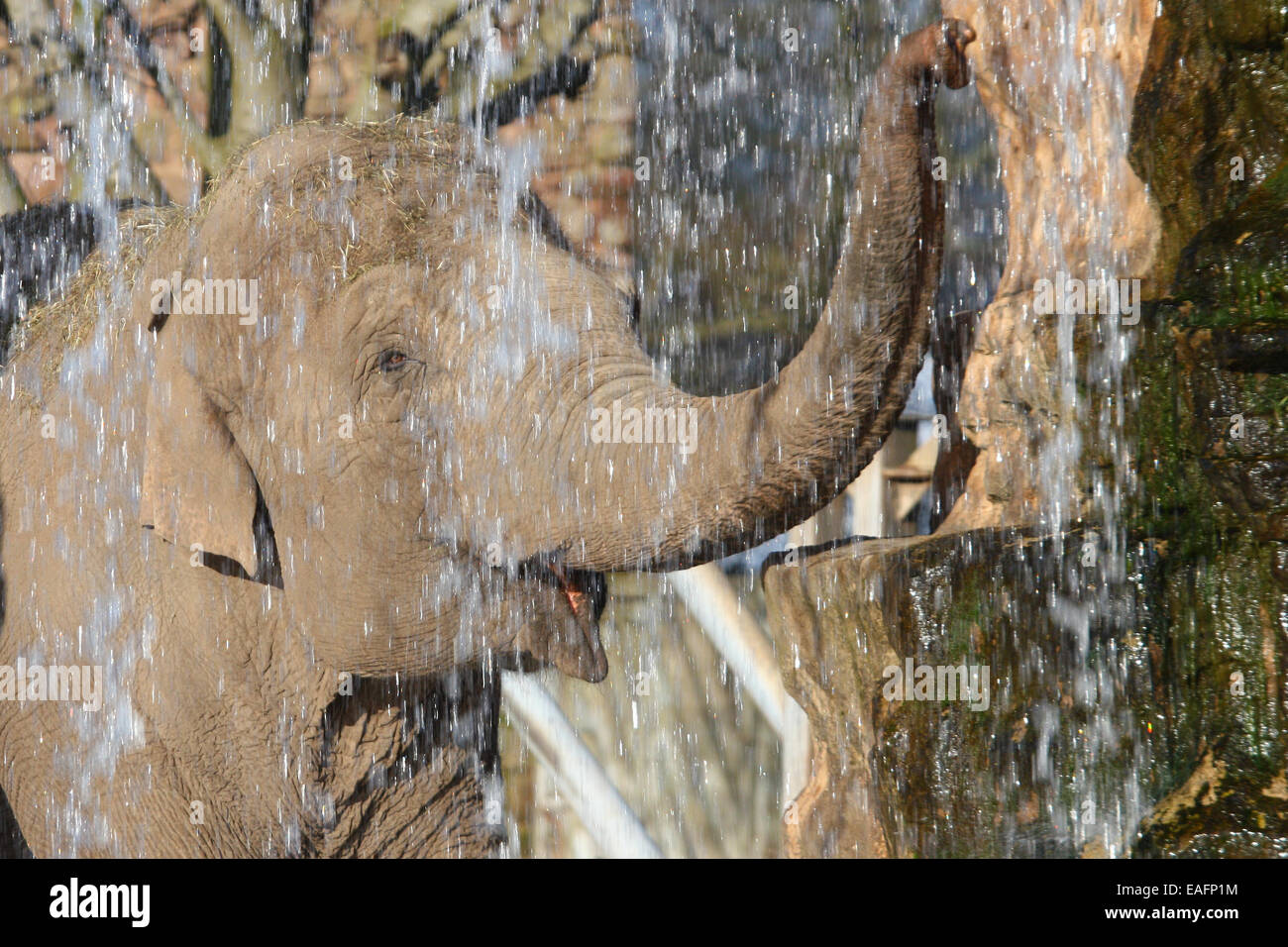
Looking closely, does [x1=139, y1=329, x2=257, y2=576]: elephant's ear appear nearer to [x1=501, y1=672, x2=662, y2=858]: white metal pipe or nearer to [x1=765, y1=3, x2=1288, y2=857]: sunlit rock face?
[x1=765, y1=3, x2=1288, y2=857]: sunlit rock face

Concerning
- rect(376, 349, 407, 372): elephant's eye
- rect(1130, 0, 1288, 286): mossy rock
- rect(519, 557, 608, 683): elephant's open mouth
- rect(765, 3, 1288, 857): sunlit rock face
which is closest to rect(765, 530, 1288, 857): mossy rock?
rect(765, 3, 1288, 857): sunlit rock face

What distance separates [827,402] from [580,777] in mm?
4004

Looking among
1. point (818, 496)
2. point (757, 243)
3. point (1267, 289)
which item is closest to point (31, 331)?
point (818, 496)

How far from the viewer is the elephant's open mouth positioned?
2723 mm

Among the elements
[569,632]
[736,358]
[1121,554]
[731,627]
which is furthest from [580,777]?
[1121,554]

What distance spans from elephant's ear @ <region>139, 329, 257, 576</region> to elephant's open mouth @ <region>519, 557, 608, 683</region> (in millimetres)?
615

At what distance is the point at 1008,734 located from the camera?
8.97 ft

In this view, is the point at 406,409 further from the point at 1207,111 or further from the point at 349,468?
the point at 1207,111

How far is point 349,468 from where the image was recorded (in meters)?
2.81

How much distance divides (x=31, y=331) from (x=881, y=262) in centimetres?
235

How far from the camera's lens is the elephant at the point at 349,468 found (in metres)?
2.26

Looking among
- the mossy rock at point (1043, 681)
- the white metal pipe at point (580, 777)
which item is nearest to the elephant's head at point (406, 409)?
the mossy rock at point (1043, 681)

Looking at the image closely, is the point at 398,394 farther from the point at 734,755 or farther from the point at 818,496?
the point at 734,755

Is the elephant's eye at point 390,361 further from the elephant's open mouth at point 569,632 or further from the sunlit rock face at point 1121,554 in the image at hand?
the sunlit rock face at point 1121,554
